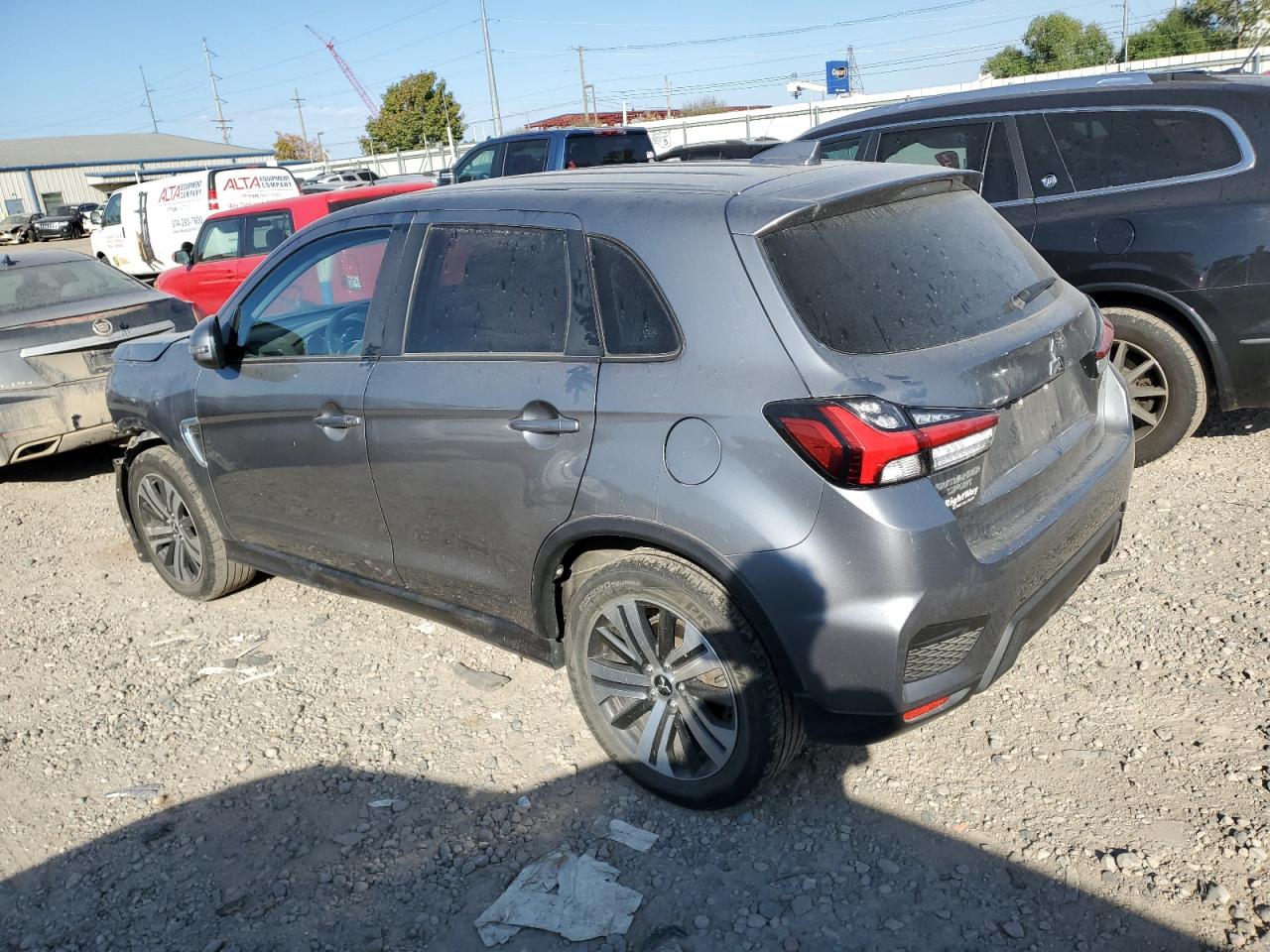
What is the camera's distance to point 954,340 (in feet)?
8.91

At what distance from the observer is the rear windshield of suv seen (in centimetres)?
263

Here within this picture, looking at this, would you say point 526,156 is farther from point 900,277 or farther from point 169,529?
point 900,277

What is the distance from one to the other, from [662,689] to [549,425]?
2.79 feet

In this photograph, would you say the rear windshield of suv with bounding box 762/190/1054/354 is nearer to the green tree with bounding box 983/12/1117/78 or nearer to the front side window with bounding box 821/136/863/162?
the front side window with bounding box 821/136/863/162

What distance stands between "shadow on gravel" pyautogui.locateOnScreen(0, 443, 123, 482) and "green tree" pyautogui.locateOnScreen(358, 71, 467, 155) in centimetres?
5968

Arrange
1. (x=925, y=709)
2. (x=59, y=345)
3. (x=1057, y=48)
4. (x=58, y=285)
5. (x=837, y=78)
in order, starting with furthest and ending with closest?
(x=1057, y=48) < (x=837, y=78) < (x=58, y=285) < (x=59, y=345) < (x=925, y=709)

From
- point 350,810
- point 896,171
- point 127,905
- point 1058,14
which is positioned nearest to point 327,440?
point 350,810

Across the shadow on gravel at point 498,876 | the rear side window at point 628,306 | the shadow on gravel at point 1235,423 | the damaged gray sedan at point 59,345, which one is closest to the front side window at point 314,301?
the rear side window at point 628,306

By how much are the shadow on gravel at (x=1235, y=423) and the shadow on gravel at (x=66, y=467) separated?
7.25 meters

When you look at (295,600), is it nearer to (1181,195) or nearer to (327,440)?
(327,440)

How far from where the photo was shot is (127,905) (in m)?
2.84

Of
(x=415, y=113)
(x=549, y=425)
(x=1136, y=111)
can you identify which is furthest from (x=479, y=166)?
(x=415, y=113)

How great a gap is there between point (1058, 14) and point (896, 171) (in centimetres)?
6368

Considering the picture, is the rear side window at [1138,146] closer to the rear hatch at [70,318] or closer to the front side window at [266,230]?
the rear hatch at [70,318]
